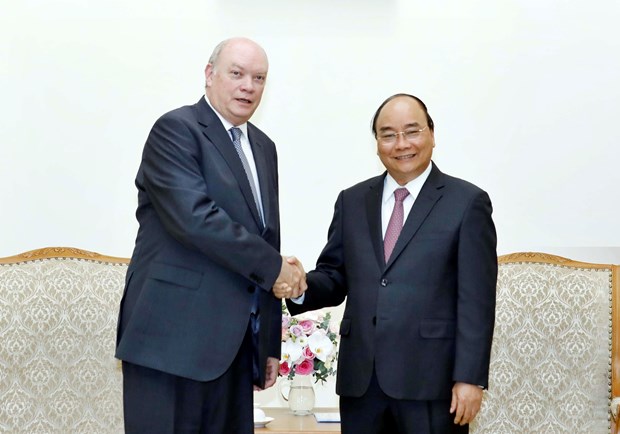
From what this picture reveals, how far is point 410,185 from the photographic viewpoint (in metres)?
3.13

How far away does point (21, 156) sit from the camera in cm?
477

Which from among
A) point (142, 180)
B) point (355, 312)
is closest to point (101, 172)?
point (142, 180)

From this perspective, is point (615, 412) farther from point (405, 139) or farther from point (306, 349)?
point (405, 139)

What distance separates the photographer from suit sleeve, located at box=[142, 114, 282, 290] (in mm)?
2736

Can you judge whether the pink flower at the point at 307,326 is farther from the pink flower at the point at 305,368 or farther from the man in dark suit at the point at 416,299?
the man in dark suit at the point at 416,299

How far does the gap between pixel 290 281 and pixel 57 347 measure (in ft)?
6.16

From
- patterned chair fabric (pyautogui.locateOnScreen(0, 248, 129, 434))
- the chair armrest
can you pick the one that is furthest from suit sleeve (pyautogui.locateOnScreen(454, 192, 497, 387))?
patterned chair fabric (pyautogui.locateOnScreen(0, 248, 129, 434))

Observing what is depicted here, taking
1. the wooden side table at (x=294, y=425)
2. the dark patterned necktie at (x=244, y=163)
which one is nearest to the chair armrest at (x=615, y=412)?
the wooden side table at (x=294, y=425)

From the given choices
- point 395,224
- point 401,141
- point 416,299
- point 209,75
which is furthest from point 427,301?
point 209,75

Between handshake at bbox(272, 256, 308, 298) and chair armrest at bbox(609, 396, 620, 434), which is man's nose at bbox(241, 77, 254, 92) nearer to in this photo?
handshake at bbox(272, 256, 308, 298)

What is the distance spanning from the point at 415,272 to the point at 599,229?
87.3 inches

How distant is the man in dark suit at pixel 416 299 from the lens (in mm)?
2887

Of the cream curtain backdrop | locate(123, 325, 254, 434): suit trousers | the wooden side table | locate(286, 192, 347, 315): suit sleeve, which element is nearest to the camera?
locate(123, 325, 254, 434): suit trousers

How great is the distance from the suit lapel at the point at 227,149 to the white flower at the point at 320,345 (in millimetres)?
1185
